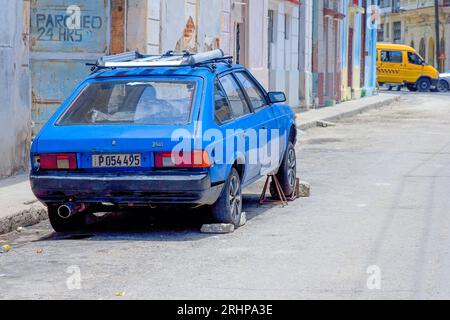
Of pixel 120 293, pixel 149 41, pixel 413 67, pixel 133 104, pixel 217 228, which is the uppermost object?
pixel 413 67

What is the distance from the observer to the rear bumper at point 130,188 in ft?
30.6

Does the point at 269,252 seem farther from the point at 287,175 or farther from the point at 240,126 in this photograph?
the point at 287,175

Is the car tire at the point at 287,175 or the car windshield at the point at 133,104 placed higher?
the car windshield at the point at 133,104

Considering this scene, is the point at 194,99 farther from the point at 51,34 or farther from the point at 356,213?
the point at 51,34

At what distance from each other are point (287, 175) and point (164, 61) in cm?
231

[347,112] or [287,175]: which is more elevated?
[347,112]

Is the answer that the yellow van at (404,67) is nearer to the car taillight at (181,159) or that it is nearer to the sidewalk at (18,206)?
the sidewalk at (18,206)

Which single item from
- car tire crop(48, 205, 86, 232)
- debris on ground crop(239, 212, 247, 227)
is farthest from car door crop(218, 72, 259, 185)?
car tire crop(48, 205, 86, 232)

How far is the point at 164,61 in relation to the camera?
10.5 metres

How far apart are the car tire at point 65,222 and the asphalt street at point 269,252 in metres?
0.11

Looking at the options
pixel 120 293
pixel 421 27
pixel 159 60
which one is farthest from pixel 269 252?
pixel 421 27

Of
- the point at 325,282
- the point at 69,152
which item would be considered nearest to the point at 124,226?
the point at 69,152

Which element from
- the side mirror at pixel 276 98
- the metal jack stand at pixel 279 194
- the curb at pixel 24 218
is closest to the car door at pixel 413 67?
the metal jack stand at pixel 279 194

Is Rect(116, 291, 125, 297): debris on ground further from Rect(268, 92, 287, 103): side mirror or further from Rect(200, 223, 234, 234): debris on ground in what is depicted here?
Rect(268, 92, 287, 103): side mirror
